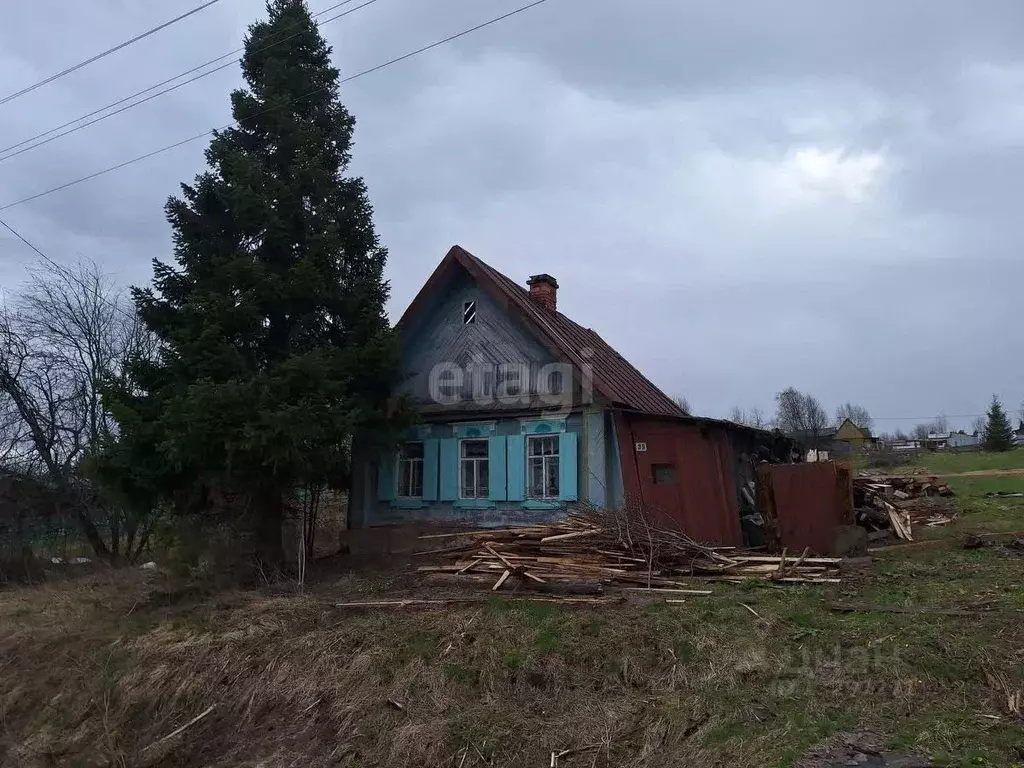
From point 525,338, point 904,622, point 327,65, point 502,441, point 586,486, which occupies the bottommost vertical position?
point 904,622

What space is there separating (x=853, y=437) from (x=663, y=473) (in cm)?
5340

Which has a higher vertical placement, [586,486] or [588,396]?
[588,396]

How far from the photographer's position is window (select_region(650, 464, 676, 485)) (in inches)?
520

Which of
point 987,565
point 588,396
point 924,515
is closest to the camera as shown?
point 987,565

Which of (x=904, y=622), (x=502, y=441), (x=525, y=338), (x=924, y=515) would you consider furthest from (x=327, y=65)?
(x=924, y=515)

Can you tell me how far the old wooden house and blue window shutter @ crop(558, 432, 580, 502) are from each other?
22 millimetres

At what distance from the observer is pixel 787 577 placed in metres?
9.18

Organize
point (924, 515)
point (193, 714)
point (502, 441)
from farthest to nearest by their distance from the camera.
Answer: point (924, 515) → point (502, 441) → point (193, 714)

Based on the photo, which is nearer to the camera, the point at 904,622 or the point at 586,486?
the point at 904,622

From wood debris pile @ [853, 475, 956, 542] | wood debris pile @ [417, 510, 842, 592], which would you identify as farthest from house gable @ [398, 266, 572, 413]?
wood debris pile @ [853, 475, 956, 542]

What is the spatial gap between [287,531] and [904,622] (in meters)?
10.3

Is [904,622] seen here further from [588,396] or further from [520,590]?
[588,396]

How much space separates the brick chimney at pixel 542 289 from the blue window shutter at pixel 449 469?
3.86 m

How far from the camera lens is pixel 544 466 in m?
13.2
